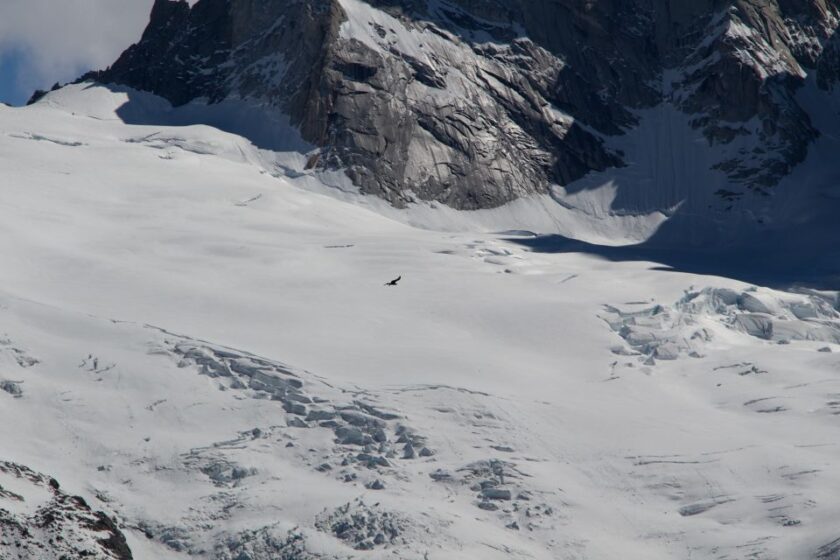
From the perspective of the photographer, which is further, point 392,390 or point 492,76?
point 492,76

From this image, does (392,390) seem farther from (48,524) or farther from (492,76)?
(492,76)

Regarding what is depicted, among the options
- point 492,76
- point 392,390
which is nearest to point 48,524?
point 392,390

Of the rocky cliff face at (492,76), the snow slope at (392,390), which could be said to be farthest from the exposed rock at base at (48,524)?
the rocky cliff face at (492,76)

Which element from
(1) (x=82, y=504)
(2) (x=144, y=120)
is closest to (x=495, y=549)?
(1) (x=82, y=504)

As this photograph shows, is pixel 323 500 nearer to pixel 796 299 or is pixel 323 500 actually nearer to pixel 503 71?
pixel 796 299

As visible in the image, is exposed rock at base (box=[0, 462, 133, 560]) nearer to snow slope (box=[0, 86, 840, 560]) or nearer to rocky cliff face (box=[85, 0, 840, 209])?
snow slope (box=[0, 86, 840, 560])

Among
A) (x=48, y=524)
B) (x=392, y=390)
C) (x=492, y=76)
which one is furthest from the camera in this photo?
(x=492, y=76)

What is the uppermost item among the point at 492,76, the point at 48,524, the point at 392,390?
the point at 492,76
